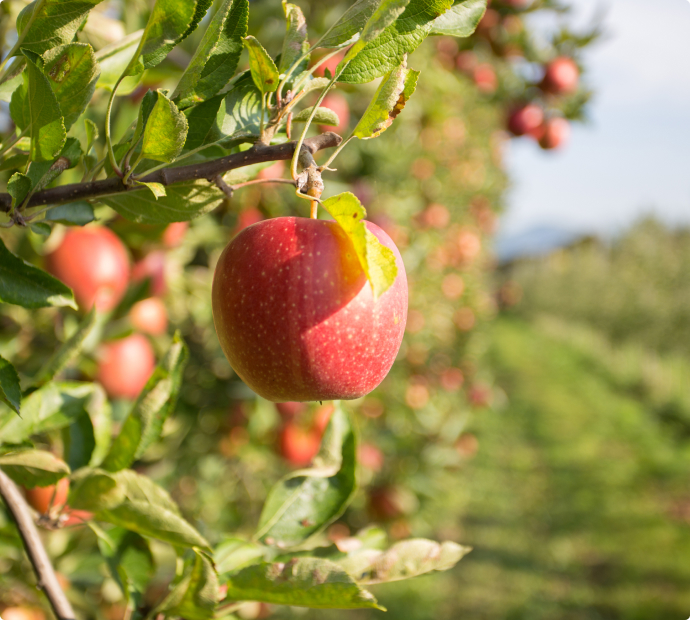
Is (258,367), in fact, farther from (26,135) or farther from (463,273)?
(463,273)

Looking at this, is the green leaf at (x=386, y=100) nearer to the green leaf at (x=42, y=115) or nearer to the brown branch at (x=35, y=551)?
the green leaf at (x=42, y=115)

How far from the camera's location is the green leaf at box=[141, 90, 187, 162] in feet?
1.37

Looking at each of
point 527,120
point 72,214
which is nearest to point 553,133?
point 527,120

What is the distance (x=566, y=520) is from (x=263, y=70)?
552cm

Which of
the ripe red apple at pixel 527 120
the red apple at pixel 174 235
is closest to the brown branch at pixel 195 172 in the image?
the red apple at pixel 174 235

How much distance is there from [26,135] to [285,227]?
240 millimetres

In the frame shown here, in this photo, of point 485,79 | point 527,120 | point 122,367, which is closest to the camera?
point 122,367

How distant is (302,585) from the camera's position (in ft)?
1.67

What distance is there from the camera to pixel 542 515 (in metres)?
5.30

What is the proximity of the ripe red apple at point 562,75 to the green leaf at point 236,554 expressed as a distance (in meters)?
2.50

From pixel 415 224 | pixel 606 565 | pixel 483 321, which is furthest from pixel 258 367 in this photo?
pixel 483 321

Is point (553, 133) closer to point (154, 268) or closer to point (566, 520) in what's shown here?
point (154, 268)

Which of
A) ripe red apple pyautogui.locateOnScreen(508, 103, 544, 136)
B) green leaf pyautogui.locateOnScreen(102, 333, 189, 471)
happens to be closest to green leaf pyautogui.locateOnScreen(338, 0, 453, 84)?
green leaf pyautogui.locateOnScreen(102, 333, 189, 471)

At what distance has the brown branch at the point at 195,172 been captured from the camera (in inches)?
17.7
